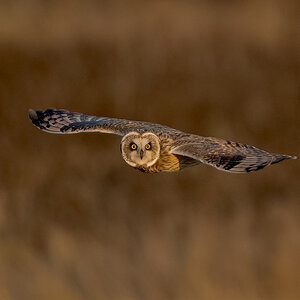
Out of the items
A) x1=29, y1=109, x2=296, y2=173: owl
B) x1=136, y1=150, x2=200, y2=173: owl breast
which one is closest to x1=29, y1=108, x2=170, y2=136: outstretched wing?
x1=29, y1=109, x2=296, y2=173: owl

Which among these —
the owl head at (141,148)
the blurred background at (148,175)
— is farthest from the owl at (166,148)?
the blurred background at (148,175)

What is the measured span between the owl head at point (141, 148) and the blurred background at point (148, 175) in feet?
12.3

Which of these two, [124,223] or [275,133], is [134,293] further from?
[275,133]

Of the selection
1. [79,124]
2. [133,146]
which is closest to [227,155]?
[133,146]

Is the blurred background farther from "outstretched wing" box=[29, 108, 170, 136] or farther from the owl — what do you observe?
the owl

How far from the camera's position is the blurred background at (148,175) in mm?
16703

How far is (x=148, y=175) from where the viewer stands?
54.9 ft

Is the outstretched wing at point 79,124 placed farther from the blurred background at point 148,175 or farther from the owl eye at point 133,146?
the blurred background at point 148,175

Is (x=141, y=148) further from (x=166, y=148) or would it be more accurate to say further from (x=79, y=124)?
(x=79, y=124)

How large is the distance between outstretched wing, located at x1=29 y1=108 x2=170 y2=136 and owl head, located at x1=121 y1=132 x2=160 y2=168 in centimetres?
13

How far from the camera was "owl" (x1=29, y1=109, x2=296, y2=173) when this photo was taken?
460 inches

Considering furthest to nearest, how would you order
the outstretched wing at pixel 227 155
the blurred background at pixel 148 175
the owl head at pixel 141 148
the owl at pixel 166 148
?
1. the blurred background at pixel 148 175
2. the owl head at pixel 141 148
3. the owl at pixel 166 148
4. the outstretched wing at pixel 227 155

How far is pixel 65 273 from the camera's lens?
17.4 metres

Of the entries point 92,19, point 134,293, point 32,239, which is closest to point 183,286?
point 134,293
